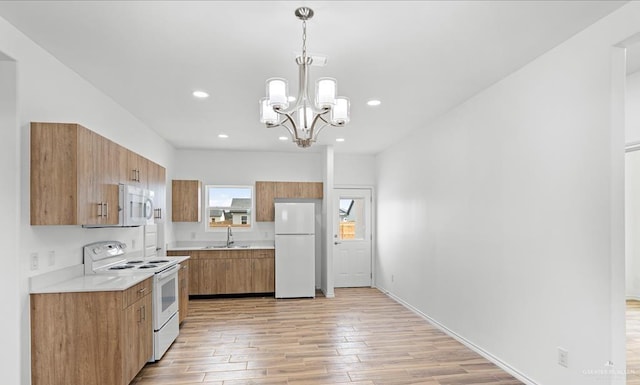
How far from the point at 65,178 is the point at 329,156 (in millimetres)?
4430

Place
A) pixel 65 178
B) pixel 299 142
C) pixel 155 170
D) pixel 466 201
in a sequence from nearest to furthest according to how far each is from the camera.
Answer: pixel 65 178, pixel 299 142, pixel 466 201, pixel 155 170

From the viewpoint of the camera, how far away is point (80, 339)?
2635 millimetres

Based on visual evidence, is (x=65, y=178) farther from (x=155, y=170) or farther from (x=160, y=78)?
(x=155, y=170)

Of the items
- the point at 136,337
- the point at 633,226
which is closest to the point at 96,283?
the point at 136,337

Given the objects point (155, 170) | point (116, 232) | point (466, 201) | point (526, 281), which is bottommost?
point (526, 281)

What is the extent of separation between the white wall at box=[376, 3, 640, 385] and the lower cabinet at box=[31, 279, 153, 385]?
327cm

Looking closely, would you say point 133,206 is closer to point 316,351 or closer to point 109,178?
point 109,178

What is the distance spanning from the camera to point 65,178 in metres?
2.58

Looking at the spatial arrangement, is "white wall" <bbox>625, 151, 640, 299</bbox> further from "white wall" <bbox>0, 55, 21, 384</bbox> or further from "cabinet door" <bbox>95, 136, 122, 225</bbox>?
"white wall" <bbox>0, 55, 21, 384</bbox>

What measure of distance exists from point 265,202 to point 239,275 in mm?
1415

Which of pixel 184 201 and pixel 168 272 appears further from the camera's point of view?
pixel 184 201

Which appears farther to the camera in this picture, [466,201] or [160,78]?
[466,201]

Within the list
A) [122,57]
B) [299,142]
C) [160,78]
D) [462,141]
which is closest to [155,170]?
[160,78]

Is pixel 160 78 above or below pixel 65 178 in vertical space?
above
